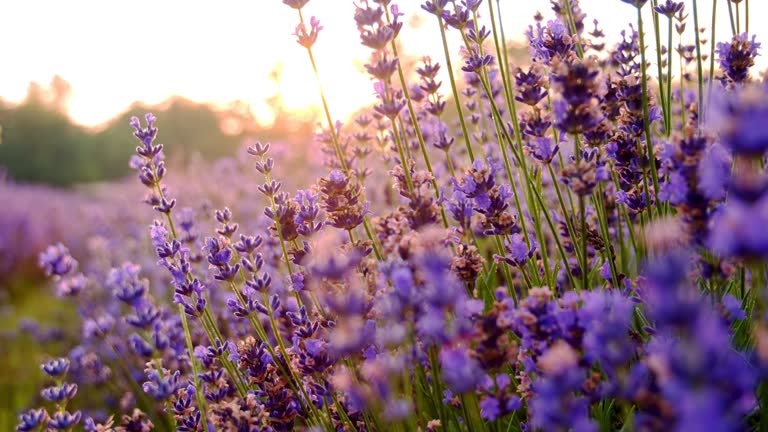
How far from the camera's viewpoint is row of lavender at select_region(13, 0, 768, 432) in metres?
0.83

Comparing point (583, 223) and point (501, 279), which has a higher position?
point (583, 223)

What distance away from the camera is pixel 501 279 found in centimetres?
309

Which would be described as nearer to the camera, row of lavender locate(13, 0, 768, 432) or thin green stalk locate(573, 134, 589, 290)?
row of lavender locate(13, 0, 768, 432)

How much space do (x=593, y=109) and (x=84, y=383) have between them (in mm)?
4555

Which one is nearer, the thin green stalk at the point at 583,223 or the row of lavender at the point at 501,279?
the row of lavender at the point at 501,279

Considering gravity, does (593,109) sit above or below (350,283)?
above

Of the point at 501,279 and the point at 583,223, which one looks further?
the point at 501,279

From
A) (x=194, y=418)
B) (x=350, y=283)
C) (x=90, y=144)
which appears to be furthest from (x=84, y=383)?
(x=90, y=144)

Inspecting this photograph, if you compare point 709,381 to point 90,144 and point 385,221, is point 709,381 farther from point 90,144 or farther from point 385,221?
point 90,144

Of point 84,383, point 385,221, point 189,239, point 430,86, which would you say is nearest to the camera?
point 385,221

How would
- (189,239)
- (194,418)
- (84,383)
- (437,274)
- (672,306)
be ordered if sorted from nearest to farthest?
(672,306) < (437,274) < (194,418) < (189,239) < (84,383)

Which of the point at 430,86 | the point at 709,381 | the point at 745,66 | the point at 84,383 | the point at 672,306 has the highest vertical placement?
the point at 430,86

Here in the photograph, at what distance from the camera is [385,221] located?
1.89 m

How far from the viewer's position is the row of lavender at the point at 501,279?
83 centimetres
